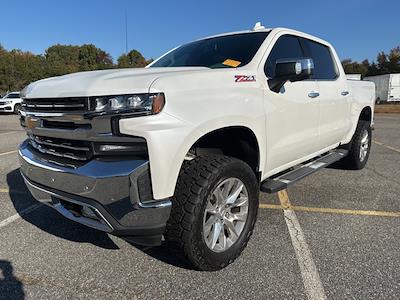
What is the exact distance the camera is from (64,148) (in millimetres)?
2758

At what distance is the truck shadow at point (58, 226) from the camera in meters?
3.50

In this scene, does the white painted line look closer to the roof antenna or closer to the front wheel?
the front wheel

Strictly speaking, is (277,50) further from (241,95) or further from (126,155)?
(126,155)

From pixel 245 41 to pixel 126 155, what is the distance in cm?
208

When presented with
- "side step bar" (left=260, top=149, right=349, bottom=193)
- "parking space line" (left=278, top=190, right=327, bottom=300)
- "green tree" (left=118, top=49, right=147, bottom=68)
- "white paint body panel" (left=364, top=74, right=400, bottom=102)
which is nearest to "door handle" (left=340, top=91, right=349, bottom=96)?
"side step bar" (left=260, top=149, right=349, bottom=193)

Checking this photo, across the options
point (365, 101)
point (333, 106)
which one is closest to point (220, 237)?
point (333, 106)

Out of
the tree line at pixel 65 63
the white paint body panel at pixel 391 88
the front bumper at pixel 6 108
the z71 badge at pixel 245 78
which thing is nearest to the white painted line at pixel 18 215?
the z71 badge at pixel 245 78

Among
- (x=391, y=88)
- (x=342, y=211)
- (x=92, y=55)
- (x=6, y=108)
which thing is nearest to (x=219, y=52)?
(x=342, y=211)

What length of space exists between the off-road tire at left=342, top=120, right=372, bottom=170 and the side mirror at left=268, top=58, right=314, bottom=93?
2.81 meters

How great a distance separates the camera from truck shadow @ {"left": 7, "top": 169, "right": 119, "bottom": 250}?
3.50 m

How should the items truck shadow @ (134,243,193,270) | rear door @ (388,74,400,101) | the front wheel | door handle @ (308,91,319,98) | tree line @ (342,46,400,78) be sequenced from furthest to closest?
tree line @ (342,46,400,78), rear door @ (388,74,400,101), door handle @ (308,91,319,98), truck shadow @ (134,243,193,270), the front wheel

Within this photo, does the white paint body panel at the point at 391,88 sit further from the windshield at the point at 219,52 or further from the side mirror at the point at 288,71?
the side mirror at the point at 288,71

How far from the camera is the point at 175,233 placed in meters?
2.63

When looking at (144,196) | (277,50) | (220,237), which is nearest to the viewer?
(144,196)
